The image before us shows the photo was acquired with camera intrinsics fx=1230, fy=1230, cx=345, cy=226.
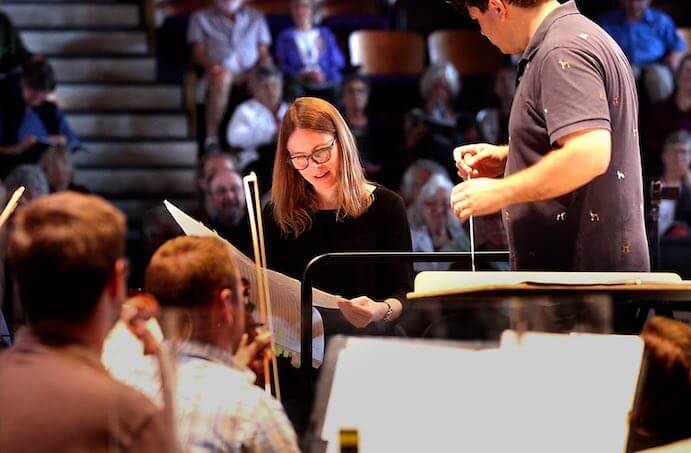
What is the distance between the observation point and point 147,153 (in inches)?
296

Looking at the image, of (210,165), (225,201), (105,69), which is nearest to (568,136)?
(225,201)

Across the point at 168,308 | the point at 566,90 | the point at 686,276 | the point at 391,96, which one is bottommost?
the point at 686,276

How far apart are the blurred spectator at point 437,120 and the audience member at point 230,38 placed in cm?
101

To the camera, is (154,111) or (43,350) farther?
(154,111)

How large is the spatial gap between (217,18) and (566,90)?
5607mm

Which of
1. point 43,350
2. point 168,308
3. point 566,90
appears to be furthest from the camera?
point 566,90

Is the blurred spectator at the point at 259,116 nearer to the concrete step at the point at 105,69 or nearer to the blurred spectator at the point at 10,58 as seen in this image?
the concrete step at the point at 105,69

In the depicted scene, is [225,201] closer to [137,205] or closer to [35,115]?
[137,205]

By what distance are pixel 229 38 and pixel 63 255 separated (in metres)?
6.17

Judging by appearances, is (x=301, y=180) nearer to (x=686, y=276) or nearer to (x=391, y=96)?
(x=686, y=276)

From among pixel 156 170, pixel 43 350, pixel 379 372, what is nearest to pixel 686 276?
pixel 156 170

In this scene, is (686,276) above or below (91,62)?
below

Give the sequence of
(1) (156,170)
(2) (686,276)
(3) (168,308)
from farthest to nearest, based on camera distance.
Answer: (1) (156,170), (2) (686,276), (3) (168,308)

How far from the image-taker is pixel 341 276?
3.43 m
